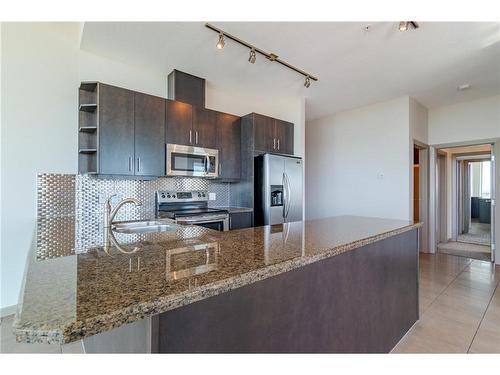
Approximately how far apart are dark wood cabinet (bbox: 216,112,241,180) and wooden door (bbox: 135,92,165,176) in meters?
0.79

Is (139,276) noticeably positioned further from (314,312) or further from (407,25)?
(407,25)

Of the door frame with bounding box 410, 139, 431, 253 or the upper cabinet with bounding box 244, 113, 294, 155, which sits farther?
the door frame with bounding box 410, 139, 431, 253

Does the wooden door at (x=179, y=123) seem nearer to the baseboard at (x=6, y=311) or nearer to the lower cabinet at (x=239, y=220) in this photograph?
the lower cabinet at (x=239, y=220)

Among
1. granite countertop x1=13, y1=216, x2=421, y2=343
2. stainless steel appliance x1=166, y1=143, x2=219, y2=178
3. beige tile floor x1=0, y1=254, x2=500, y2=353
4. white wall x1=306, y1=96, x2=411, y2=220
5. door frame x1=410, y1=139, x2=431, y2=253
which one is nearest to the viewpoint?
granite countertop x1=13, y1=216, x2=421, y2=343

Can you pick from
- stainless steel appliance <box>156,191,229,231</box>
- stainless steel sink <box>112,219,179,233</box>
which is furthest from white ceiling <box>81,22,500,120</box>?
stainless steel sink <box>112,219,179,233</box>

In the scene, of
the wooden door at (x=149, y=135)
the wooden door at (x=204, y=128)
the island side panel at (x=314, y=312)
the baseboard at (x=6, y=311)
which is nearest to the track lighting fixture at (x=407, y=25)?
the island side panel at (x=314, y=312)

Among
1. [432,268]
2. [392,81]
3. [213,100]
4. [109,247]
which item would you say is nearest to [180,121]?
[213,100]

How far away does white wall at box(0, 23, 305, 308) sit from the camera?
2393 mm

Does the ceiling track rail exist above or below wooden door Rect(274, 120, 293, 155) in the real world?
above

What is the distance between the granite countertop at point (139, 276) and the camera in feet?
1.79

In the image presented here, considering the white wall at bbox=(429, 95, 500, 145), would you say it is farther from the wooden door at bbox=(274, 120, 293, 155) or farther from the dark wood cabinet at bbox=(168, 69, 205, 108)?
the dark wood cabinet at bbox=(168, 69, 205, 108)
